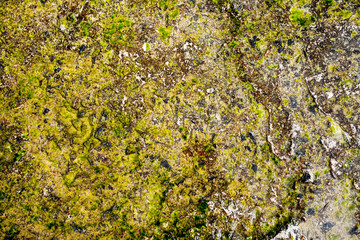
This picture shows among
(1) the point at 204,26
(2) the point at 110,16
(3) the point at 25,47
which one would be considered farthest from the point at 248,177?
(3) the point at 25,47

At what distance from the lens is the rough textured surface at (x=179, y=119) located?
251 centimetres

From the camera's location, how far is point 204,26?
2.77 metres

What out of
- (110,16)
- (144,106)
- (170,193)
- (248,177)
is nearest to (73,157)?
(144,106)

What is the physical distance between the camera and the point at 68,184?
2561 millimetres

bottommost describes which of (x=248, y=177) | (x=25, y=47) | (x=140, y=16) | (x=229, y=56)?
(x=248, y=177)

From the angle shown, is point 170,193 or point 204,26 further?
point 204,26

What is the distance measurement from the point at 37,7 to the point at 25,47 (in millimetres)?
498

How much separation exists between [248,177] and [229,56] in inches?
54.8

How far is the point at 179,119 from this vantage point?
8.65 ft

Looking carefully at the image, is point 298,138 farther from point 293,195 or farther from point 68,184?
point 68,184

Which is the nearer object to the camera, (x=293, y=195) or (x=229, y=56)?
(x=293, y=195)

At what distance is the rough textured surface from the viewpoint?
2.51 metres

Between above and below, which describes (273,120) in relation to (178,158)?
above

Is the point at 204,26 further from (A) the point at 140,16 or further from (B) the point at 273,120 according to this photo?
(B) the point at 273,120
